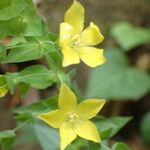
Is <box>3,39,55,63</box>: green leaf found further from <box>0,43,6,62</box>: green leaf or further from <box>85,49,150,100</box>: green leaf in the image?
<box>85,49,150,100</box>: green leaf

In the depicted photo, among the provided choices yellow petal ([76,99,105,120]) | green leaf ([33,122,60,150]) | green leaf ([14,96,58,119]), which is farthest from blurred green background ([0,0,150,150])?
yellow petal ([76,99,105,120])

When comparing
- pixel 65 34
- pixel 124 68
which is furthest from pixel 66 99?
pixel 124 68

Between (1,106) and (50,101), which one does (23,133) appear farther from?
(50,101)

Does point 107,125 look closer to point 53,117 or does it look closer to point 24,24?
point 53,117

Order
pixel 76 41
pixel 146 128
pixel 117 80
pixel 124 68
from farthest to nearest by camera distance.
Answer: pixel 124 68
pixel 117 80
pixel 146 128
pixel 76 41

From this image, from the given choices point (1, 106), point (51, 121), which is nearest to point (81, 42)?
point (51, 121)

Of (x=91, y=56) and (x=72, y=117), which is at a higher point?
(x=91, y=56)

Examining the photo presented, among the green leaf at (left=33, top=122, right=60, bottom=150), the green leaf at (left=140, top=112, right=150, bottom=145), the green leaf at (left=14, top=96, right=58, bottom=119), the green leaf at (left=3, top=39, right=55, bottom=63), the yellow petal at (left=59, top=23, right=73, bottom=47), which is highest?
the yellow petal at (left=59, top=23, right=73, bottom=47)
